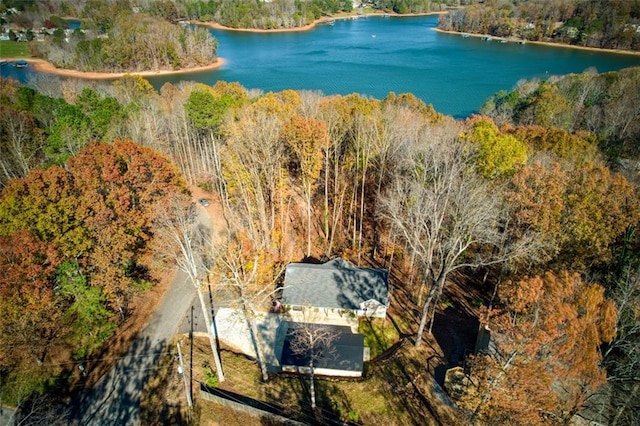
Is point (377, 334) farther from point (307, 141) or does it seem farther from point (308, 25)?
point (308, 25)

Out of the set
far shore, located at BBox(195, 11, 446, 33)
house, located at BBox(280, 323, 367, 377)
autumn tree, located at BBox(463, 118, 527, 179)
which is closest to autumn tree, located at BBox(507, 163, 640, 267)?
autumn tree, located at BBox(463, 118, 527, 179)

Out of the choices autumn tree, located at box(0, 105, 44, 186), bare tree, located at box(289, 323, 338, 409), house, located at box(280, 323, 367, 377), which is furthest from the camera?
autumn tree, located at box(0, 105, 44, 186)

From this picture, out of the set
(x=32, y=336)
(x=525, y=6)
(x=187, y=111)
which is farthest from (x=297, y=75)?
(x=525, y=6)

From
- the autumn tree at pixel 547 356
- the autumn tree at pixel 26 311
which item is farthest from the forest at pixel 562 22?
the autumn tree at pixel 26 311

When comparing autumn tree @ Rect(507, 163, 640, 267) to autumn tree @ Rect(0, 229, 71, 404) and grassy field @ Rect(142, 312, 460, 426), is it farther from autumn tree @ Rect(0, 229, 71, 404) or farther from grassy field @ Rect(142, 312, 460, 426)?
autumn tree @ Rect(0, 229, 71, 404)

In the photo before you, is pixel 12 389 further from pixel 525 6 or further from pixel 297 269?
pixel 525 6

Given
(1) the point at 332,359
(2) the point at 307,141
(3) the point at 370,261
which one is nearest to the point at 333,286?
(1) the point at 332,359

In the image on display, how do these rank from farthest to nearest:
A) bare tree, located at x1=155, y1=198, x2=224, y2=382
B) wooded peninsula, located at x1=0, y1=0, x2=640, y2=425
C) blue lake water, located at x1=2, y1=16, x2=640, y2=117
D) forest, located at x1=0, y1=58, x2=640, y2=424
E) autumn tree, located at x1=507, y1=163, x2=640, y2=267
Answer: blue lake water, located at x1=2, y1=16, x2=640, y2=117
autumn tree, located at x1=507, y1=163, x2=640, y2=267
bare tree, located at x1=155, y1=198, x2=224, y2=382
wooded peninsula, located at x1=0, y1=0, x2=640, y2=425
forest, located at x1=0, y1=58, x2=640, y2=424

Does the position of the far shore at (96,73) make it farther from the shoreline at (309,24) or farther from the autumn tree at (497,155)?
the autumn tree at (497,155)
